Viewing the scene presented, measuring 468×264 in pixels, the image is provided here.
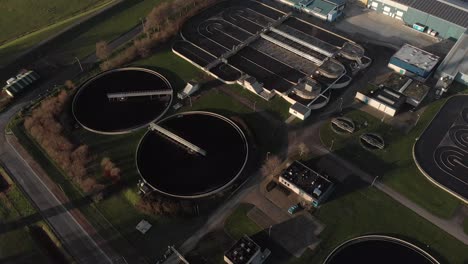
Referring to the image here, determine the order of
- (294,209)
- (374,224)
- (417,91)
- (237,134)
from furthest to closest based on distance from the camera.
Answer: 1. (417,91)
2. (237,134)
3. (294,209)
4. (374,224)

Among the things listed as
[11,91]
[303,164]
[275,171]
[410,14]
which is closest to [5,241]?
[11,91]

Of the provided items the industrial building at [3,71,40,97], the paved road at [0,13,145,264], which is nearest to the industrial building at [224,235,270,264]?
the paved road at [0,13,145,264]

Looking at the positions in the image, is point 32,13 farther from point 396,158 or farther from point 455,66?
point 455,66

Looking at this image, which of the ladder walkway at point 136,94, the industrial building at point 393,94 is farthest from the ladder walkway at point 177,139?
the industrial building at point 393,94

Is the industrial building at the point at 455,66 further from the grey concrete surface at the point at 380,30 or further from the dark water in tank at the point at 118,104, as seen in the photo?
the dark water in tank at the point at 118,104

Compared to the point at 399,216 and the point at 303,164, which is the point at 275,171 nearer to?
the point at 303,164

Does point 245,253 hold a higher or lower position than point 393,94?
lower

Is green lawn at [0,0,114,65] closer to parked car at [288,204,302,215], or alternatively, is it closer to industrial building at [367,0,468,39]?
parked car at [288,204,302,215]

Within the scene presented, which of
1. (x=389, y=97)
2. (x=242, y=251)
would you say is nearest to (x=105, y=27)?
(x=242, y=251)
